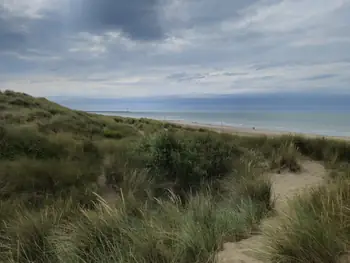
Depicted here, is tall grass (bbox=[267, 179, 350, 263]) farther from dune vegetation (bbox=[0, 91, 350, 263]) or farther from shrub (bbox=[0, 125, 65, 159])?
shrub (bbox=[0, 125, 65, 159])

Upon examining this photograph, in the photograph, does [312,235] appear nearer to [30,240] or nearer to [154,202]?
[30,240]

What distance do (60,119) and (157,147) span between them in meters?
9.60

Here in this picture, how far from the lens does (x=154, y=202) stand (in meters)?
6.95

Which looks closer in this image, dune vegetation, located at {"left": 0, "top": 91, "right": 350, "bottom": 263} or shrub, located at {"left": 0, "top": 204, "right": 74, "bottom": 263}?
dune vegetation, located at {"left": 0, "top": 91, "right": 350, "bottom": 263}

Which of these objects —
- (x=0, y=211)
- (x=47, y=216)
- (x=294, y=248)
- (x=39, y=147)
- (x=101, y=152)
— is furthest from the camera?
(x=101, y=152)

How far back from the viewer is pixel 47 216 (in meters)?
4.90

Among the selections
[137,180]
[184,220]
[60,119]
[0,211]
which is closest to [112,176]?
[137,180]

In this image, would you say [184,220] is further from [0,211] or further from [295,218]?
[0,211]

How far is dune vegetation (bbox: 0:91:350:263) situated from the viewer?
11.7 feet

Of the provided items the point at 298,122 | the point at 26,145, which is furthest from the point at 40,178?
the point at 298,122

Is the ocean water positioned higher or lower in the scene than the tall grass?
higher

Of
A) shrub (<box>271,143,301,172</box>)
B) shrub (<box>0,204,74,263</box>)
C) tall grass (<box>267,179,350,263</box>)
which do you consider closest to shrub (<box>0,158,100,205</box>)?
shrub (<box>0,204,74,263</box>)

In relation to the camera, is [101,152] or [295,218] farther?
[101,152]

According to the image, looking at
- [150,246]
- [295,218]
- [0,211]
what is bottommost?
[0,211]
